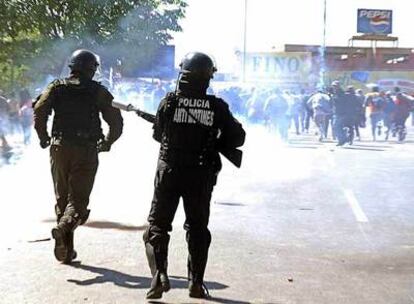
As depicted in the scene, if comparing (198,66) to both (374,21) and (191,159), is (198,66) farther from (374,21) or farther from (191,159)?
(374,21)

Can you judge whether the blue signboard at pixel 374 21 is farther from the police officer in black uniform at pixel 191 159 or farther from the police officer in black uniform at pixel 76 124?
the police officer in black uniform at pixel 191 159

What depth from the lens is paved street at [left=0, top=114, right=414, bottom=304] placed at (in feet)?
16.0

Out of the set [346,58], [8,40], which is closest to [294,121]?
[8,40]

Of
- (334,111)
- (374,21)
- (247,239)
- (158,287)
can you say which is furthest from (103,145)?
(374,21)

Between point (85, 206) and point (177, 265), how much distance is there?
84 cm

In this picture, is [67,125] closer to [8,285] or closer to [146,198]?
[8,285]

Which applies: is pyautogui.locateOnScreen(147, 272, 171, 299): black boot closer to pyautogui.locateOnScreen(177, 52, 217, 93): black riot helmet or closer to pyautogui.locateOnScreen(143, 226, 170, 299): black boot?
pyautogui.locateOnScreen(143, 226, 170, 299): black boot

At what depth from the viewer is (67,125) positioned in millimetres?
5547

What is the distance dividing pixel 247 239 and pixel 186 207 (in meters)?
2.20

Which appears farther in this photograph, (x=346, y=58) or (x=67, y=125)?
(x=346, y=58)

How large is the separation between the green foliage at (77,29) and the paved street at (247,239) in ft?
7.31

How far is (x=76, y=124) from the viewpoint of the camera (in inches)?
218

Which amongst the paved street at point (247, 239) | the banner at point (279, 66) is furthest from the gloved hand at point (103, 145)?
the banner at point (279, 66)

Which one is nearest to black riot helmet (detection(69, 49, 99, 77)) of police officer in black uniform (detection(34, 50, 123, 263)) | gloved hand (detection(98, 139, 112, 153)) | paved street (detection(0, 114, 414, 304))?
police officer in black uniform (detection(34, 50, 123, 263))
